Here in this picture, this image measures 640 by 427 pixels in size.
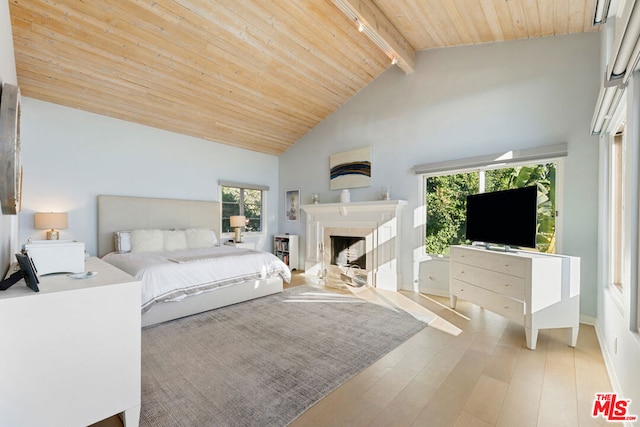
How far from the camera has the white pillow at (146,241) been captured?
13.8 feet

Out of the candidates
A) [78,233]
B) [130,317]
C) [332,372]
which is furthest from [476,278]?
[78,233]

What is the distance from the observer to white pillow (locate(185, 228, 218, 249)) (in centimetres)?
476

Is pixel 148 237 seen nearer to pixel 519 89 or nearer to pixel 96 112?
pixel 96 112

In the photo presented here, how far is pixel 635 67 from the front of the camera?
1542 millimetres

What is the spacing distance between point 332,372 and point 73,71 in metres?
4.40

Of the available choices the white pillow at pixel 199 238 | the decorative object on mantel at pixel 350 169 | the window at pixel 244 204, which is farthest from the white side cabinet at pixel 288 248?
the white pillow at pixel 199 238

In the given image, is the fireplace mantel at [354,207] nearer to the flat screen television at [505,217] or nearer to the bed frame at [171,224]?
the flat screen television at [505,217]

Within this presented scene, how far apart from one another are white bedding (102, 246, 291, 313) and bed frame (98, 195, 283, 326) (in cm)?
11

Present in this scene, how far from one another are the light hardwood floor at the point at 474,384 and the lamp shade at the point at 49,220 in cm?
320

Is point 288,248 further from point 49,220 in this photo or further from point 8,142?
point 8,142

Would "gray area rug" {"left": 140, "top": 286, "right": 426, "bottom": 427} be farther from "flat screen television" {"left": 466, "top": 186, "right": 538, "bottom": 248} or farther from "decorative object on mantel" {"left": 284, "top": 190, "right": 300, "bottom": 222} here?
"decorative object on mantel" {"left": 284, "top": 190, "right": 300, "bottom": 222}

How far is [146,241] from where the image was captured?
426 centimetres

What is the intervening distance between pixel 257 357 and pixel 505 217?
278 centimetres

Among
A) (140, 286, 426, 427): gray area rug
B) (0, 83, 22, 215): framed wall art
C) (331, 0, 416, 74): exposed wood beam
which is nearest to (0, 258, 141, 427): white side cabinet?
(140, 286, 426, 427): gray area rug
